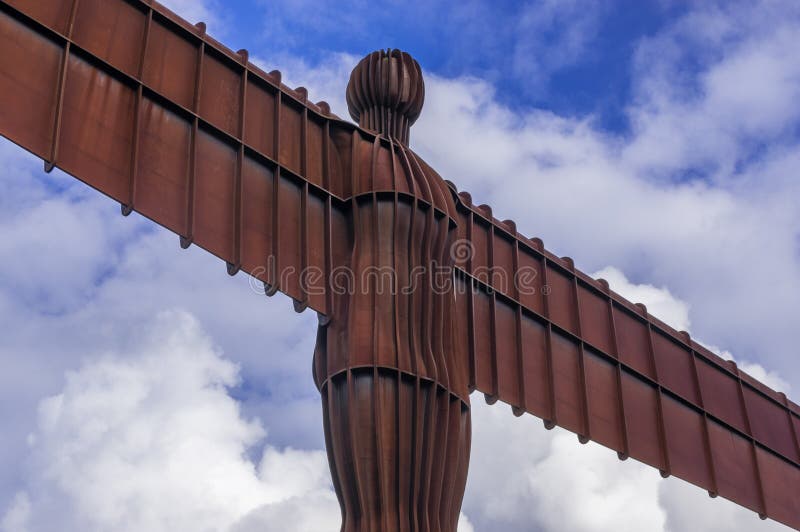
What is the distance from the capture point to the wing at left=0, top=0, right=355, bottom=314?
14820mm

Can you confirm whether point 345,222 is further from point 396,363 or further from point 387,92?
point 396,363

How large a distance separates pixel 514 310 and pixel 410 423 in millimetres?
5297

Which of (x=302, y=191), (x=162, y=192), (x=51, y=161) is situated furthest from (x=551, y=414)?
(x=51, y=161)

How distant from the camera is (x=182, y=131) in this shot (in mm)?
16469

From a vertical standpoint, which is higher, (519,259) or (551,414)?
(519,259)

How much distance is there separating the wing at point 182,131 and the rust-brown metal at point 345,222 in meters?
0.03

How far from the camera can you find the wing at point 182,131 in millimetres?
14820

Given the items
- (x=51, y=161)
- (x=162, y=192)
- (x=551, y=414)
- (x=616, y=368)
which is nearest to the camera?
(x=51, y=161)

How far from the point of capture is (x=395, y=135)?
63.5 ft

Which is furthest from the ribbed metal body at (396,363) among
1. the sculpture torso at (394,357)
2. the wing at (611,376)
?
the wing at (611,376)

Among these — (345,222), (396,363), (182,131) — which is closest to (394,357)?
(396,363)

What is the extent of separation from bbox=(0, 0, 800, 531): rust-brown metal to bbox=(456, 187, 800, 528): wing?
0.06m

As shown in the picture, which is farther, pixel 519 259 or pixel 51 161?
pixel 519 259

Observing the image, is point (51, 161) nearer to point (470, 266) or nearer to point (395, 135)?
point (395, 135)
